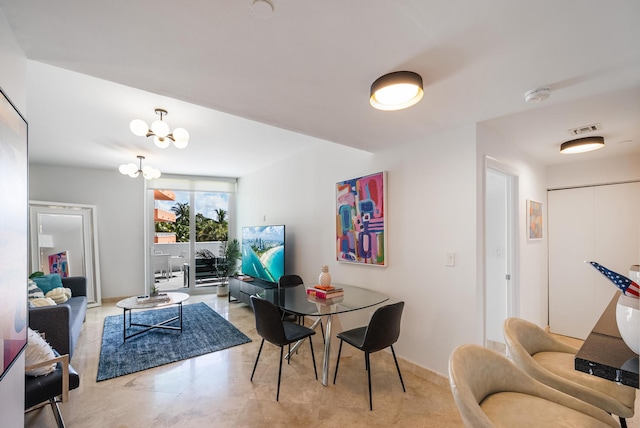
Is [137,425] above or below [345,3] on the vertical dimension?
below

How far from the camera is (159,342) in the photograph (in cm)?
348

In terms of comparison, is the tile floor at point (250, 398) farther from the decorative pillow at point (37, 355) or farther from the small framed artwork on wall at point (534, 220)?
the small framed artwork on wall at point (534, 220)

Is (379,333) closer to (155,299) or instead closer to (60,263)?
(155,299)

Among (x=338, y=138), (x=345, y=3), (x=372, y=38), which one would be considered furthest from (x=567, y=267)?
(x=345, y=3)

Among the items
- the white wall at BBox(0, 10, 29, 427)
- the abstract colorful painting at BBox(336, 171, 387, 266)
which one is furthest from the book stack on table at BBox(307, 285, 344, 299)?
the white wall at BBox(0, 10, 29, 427)

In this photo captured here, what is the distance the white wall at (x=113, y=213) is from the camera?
5.32 metres

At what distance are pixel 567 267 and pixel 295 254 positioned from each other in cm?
372

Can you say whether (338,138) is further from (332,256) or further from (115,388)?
(115,388)

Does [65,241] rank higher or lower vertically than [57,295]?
higher

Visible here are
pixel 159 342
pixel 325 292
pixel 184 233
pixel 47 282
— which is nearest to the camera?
pixel 325 292

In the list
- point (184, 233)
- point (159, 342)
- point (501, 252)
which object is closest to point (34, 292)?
point (159, 342)

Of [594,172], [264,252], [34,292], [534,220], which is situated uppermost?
[594,172]

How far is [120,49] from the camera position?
1.39 metres

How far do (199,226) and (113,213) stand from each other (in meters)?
1.59
